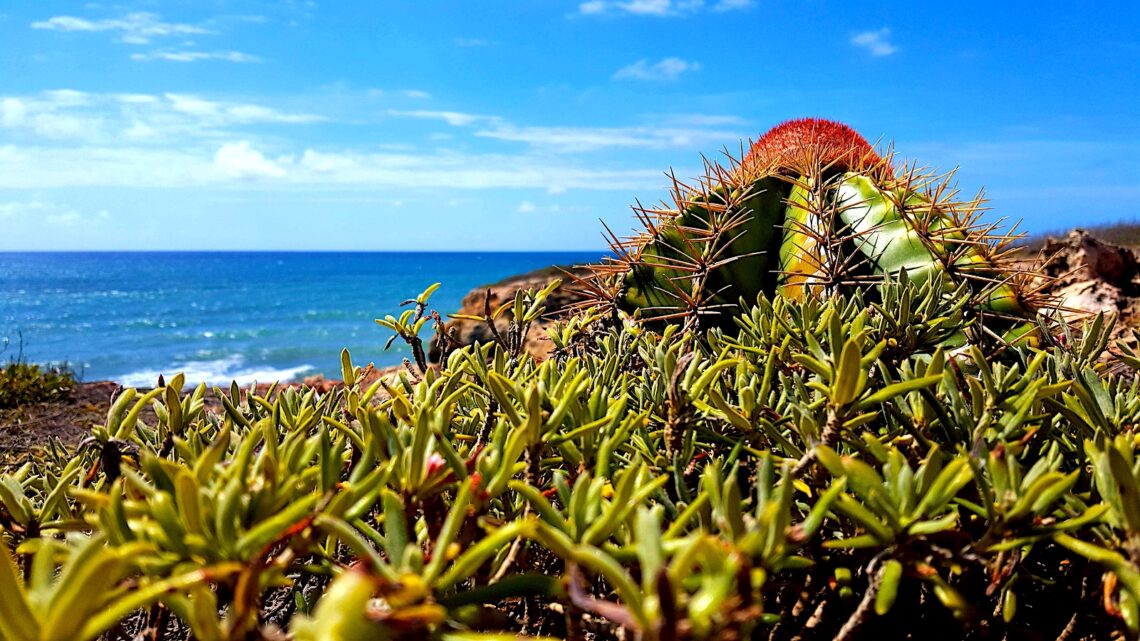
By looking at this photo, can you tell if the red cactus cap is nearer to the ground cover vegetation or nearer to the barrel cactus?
the barrel cactus

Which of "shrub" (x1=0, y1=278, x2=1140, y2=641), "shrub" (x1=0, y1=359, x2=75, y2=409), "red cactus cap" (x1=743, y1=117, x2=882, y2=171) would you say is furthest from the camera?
"shrub" (x1=0, y1=359, x2=75, y2=409)

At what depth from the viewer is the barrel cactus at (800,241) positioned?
2631mm

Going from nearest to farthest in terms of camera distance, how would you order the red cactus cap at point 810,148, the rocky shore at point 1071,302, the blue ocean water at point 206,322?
the red cactus cap at point 810,148 < the rocky shore at point 1071,302 < the blue ocean water at point 206,322

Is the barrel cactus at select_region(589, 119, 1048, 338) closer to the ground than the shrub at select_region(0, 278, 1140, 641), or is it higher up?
higher up

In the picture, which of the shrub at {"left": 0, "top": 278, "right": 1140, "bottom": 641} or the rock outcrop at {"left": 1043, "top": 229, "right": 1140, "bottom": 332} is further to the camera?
the rock outcrop at {"left": 1043, "top": 229, "right": 1140, "bottom": 332}

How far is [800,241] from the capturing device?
10.1 ft

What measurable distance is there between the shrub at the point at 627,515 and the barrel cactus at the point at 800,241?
1012 millimetres

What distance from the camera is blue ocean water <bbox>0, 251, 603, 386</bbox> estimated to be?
28750 mm

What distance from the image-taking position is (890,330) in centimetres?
171

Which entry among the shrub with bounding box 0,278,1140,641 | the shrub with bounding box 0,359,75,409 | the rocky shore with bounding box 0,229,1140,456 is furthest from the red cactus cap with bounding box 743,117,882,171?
the shrub with bounding box 0,359,75,409

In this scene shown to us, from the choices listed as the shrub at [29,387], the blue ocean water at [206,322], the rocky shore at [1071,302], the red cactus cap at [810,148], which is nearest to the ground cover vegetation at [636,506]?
the blue ocean water at [206,322]

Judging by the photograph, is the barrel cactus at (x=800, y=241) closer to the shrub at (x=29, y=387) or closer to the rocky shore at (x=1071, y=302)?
the rocky shore at (x=1071, y=302)

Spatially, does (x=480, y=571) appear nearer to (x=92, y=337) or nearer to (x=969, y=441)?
(x=969, y=441)

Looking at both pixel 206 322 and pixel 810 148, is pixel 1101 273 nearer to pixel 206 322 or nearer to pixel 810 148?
pixel 810 148
